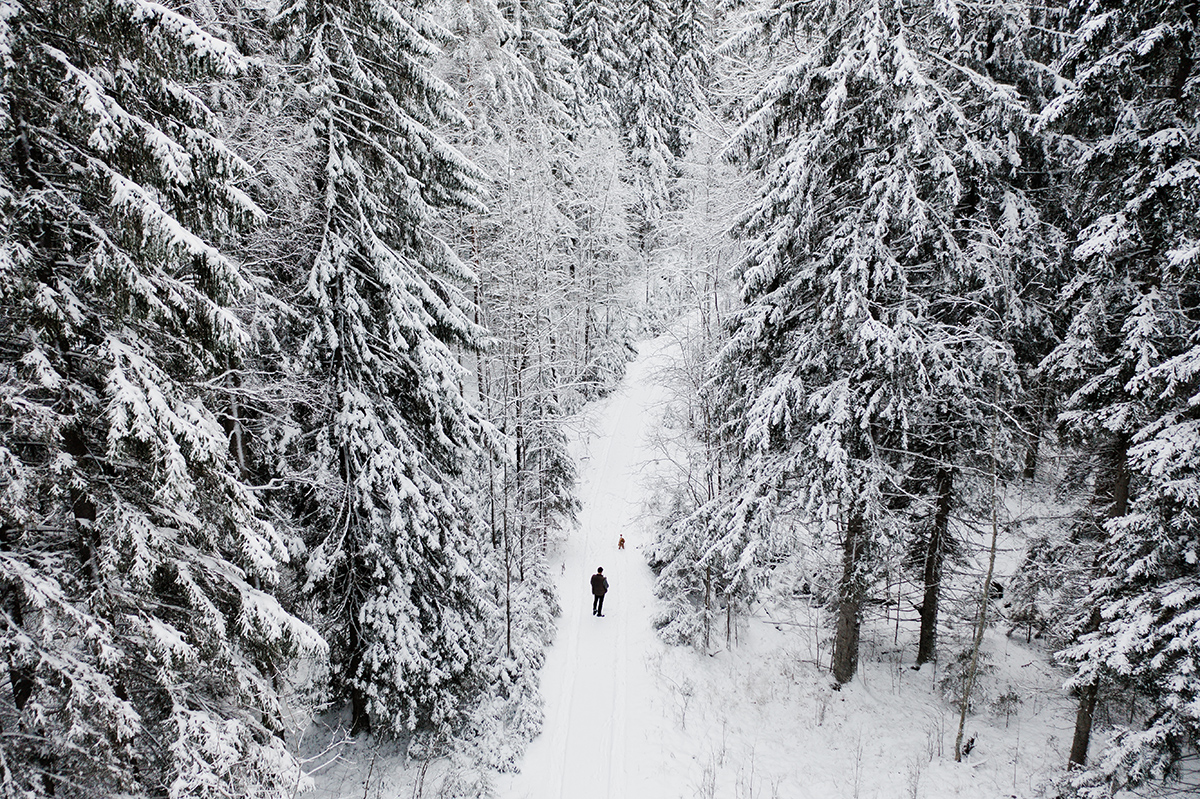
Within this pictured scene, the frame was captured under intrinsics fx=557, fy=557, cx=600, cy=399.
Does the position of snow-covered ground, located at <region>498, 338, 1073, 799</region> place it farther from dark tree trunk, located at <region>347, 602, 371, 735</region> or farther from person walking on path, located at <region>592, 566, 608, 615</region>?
dark tree trunk, located at <region>347, 602, 371, 735</region>

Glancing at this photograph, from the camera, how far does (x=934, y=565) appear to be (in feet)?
43.1

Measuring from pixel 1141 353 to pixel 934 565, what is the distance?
21.5ft

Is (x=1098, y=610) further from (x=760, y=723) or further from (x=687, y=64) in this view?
(x=687, y=64)

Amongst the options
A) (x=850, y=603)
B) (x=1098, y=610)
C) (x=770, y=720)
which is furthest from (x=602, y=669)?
(x=1098, y=610)

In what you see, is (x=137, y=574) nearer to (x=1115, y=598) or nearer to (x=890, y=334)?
(x=890, y=334)

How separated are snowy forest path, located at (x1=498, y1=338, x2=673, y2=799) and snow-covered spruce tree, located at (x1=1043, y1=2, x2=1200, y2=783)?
773 cm

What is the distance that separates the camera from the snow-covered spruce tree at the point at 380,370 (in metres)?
8.97

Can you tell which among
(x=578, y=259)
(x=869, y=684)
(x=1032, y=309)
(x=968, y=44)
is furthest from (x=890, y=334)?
(x=578, y=259)

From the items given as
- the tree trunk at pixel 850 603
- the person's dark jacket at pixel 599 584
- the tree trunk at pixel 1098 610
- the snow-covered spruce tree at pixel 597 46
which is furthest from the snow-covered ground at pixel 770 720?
the snow-covered spruce tree at pixel 597 46

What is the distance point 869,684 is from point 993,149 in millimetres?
12130

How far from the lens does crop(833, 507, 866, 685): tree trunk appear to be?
12.0 metres

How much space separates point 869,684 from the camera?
1316cm

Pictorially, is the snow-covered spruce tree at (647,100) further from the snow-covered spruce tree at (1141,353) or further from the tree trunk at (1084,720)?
the tree trunk at (1084,720)

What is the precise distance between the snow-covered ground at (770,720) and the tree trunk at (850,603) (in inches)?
20.1
